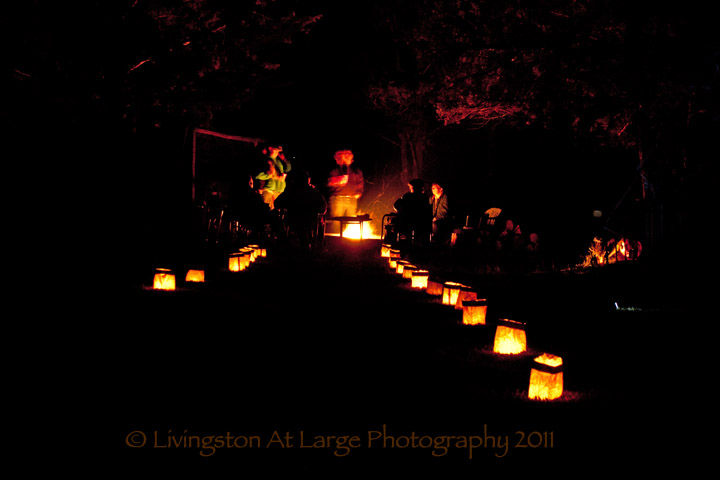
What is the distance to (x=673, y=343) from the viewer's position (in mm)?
5148

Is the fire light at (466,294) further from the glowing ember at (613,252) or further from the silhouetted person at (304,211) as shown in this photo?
the silhouetted person at (304,211)

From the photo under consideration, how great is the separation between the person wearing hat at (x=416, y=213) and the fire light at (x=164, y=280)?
6.52m

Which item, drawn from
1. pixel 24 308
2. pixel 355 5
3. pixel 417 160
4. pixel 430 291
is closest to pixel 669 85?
pixel 430 291

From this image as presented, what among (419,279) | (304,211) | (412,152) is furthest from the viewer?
(412,152)

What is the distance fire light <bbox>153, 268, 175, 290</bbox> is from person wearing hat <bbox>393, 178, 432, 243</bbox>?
6.52m

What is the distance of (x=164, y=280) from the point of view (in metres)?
7.00

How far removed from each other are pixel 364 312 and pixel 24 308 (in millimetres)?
3148

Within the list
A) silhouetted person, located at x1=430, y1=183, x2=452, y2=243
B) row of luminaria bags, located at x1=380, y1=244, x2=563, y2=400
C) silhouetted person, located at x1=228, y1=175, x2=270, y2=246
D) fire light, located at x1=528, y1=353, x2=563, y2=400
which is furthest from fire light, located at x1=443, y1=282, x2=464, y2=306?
silhouetted person, located at x1=228, y1=175, x2=270, y2=246

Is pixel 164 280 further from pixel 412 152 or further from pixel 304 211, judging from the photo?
pixel 412 152

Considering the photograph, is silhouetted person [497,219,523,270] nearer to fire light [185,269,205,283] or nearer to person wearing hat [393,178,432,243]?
person wearing hat [393,178,432,243]

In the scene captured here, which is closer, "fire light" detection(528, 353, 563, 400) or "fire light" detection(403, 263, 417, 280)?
"fire light" detection(528, 353, 563, 400)

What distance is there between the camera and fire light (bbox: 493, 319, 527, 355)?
14.9 ft

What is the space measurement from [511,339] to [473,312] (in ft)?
3.56

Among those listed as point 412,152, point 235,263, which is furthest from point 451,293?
point 412,152
